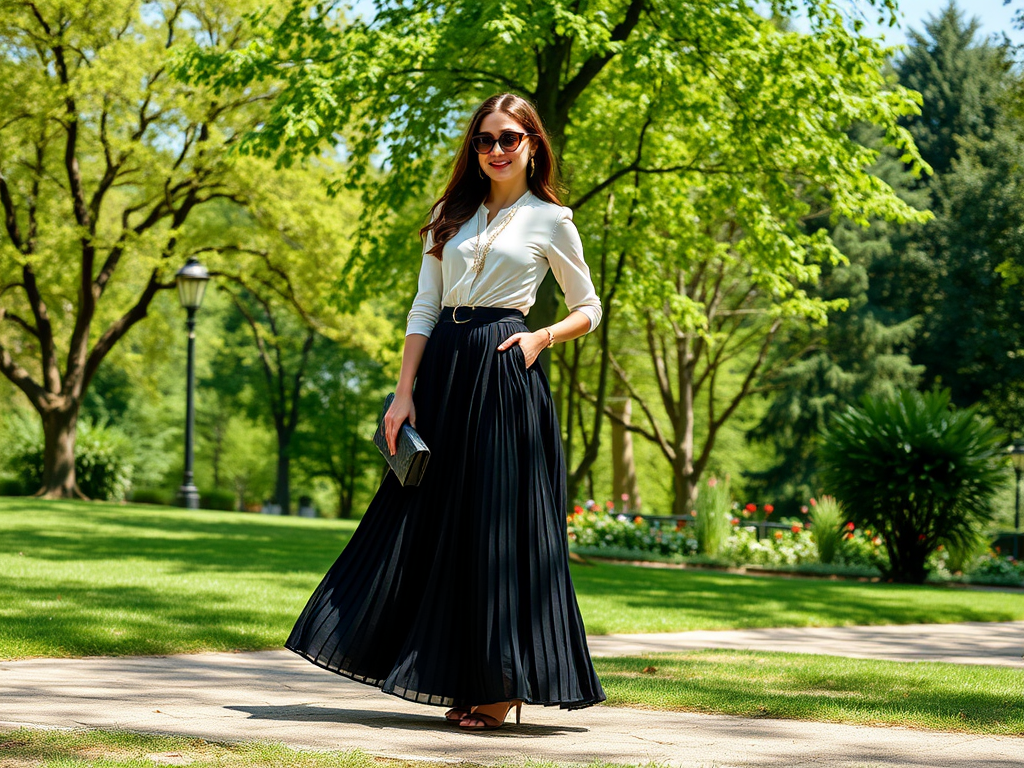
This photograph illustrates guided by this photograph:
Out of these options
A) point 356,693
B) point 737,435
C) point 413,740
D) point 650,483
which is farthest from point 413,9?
point 650,483

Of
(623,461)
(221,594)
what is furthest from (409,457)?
(623,461)

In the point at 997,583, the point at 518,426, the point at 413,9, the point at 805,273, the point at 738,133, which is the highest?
the point at 413,9

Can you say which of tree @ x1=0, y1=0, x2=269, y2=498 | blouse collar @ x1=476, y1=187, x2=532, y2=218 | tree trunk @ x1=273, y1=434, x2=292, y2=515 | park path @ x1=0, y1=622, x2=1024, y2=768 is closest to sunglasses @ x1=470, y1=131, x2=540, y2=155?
blouse collar @ x1=476, y1=187, x2=532, y2=218

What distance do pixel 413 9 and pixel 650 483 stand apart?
39610 mm

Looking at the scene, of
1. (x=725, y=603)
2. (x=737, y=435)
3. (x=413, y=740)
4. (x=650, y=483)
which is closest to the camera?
(x=413, y=740)

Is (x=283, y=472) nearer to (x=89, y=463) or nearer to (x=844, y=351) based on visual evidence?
(x=89, y=463)

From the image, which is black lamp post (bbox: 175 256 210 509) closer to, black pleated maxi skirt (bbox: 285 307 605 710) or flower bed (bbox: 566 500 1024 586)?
flower bed (bbox: 566 500 1024 586)

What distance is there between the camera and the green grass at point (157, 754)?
294cm

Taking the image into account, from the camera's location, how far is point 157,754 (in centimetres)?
307

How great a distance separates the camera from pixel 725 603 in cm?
1067

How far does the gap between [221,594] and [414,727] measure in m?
4.64

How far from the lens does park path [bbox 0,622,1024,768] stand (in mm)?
3457

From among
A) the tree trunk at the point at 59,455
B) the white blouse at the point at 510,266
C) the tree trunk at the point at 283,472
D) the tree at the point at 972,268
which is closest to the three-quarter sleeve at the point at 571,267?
the white blouse at the point at 510,266

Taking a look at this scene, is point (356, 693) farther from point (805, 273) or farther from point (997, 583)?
point (997, 583)
